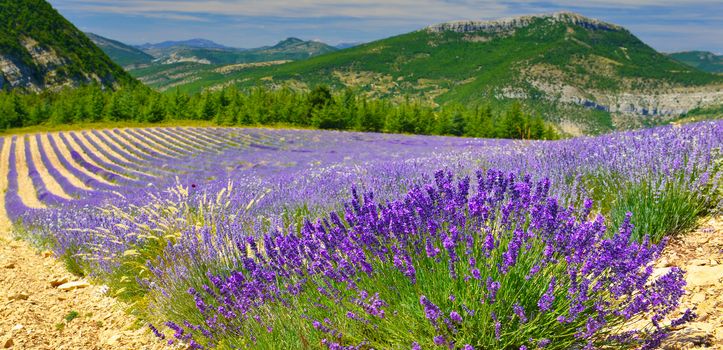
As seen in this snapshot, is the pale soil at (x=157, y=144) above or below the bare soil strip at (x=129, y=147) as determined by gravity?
above

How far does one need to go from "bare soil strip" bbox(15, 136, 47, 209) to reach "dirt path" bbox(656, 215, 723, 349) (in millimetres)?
15831

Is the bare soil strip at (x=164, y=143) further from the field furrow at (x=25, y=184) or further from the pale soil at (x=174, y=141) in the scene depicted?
the field furrow at (x=25, y=184)

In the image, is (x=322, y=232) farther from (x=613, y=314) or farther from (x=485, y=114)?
(x=485, y=114)

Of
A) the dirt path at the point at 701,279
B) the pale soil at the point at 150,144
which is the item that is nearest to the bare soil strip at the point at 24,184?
the pale soil at the point at 150,144

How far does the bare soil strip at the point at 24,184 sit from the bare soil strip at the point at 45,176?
0.49 metres

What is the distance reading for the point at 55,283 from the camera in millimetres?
5961

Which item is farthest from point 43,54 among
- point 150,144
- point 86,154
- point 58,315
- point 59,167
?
point 58,315

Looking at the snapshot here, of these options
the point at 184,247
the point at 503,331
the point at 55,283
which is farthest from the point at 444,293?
the point at 55,283

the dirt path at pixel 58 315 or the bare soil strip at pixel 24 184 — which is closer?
the dirt path at pixel 58 315

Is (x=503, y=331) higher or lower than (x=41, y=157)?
higher

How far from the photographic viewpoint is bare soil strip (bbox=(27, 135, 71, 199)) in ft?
59.4

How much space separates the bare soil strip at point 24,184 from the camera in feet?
53.4

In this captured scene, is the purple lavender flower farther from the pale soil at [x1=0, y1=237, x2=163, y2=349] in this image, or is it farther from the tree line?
the tree line

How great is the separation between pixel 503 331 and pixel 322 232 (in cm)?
127
